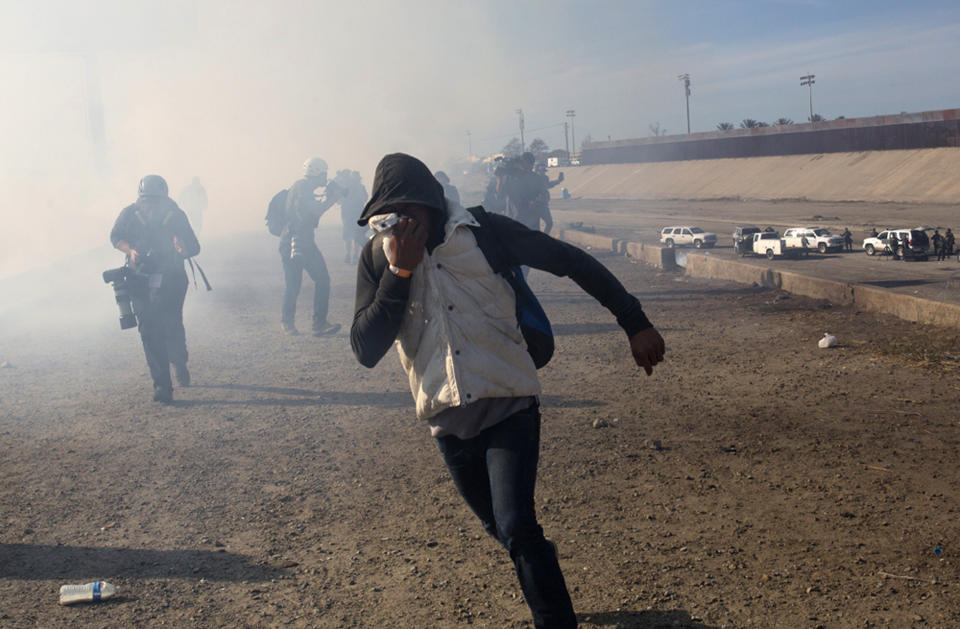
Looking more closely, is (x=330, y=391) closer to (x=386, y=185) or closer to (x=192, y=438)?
(x=192, y=438)

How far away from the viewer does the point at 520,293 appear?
283 cm

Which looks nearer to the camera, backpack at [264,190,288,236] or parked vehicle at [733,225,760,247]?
backpack at [264,190,288,236]

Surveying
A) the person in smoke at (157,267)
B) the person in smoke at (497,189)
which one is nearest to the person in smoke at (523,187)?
the person in smoke at (497,189)

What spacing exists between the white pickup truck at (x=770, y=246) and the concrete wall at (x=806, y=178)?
63.8 feet

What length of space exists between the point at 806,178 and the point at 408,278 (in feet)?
147

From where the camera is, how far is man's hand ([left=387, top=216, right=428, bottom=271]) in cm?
259

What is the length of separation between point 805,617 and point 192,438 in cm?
446

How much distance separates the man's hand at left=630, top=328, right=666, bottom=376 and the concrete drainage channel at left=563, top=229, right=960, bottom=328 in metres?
6.54

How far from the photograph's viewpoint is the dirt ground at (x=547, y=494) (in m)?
3.31

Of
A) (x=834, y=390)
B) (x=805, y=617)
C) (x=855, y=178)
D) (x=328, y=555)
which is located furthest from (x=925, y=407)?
(x=855, y=178)

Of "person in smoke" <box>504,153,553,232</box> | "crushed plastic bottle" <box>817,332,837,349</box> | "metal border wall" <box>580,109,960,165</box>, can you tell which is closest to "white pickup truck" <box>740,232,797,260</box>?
"person in smoke" <box>504,153,553,232</box>

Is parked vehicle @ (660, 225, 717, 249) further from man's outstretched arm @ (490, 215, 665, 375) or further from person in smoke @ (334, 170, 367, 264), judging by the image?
man's outstretched arm @ (490, 215, 665, 375)

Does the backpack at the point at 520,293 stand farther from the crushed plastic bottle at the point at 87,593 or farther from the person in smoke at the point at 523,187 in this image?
the person in smoke at the point at 523,187

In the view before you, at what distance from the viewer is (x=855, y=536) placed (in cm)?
364
